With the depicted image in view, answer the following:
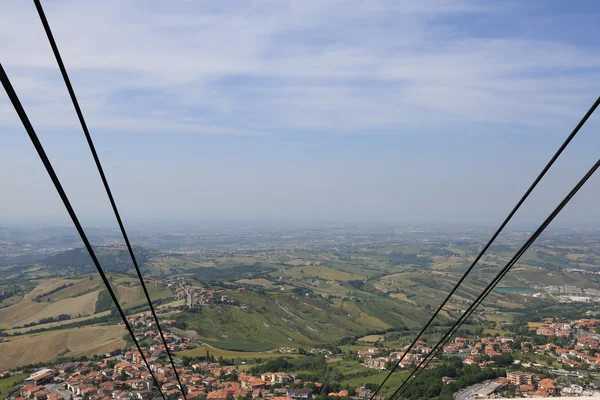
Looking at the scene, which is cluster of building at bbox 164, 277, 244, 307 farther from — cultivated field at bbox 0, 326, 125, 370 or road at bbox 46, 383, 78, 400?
road at bbox 46, 383, 78, 400

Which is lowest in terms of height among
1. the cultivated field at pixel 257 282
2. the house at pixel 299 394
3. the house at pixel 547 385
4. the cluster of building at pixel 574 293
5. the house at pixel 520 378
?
the cultivated field at pixel 257 282

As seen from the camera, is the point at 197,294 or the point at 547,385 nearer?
the point at 547,385

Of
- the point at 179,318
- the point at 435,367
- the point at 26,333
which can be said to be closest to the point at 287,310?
the point at 179,318

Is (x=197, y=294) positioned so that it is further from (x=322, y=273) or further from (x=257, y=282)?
(x=322, y=273)

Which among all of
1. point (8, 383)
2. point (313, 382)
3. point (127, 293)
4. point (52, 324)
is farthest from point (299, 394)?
point (127, 293)

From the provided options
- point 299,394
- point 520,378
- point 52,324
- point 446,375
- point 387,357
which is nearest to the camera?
point 520,378

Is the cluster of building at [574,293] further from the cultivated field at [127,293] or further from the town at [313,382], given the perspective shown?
the cultivated field at [127,293]

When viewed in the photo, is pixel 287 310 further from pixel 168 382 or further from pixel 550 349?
pixel 550 349

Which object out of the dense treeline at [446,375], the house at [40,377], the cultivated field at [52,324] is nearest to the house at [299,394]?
the dense treeline at [446,375]

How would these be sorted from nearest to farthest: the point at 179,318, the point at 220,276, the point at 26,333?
the point at 26,333, the point at 179,318, the point at 220,276
